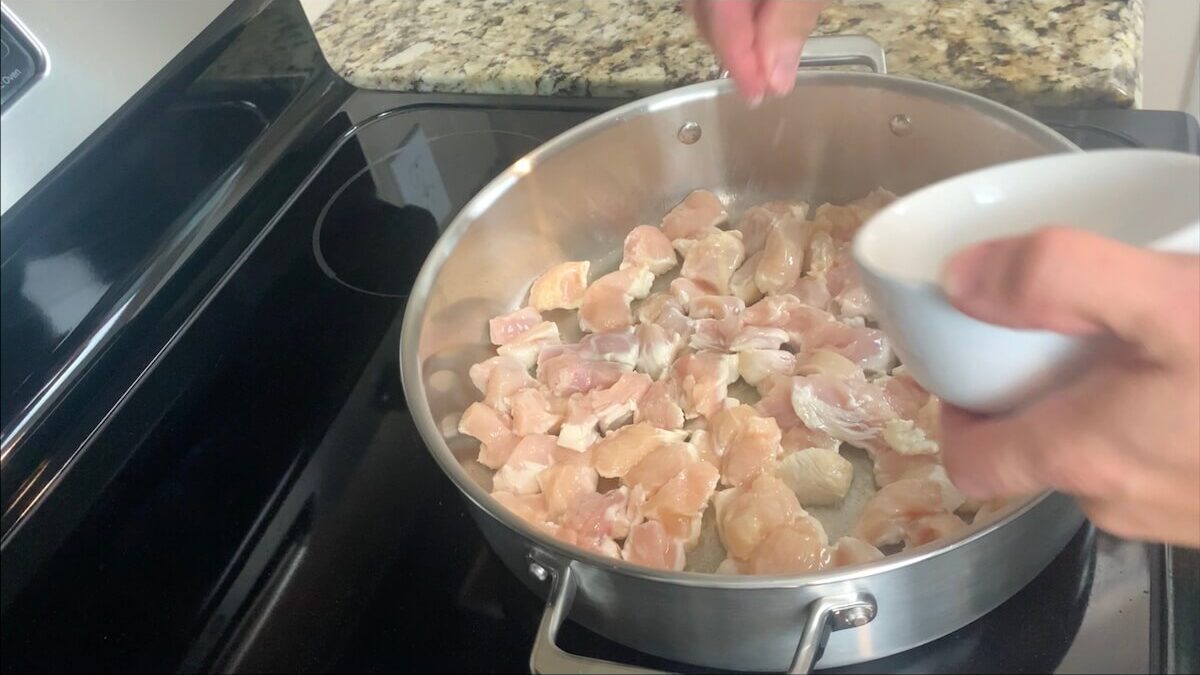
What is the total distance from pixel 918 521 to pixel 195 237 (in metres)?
0.64

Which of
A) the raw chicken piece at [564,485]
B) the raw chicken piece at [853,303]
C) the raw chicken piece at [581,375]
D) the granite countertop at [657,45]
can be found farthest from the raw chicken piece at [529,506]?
the granite countertop at [657,45]

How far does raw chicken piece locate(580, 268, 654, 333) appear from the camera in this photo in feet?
2.86

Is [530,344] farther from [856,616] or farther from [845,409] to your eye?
[856,616]

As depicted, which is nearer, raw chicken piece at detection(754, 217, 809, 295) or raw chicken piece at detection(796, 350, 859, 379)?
raw chicken piece at detection(796, 350, 859, 379)

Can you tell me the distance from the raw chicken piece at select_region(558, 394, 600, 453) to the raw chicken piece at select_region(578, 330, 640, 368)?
5cm

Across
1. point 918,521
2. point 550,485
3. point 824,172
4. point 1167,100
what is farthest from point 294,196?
point 1167,100

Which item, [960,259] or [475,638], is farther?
[475,638]

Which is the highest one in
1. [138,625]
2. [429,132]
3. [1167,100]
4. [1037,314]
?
[1037,314]

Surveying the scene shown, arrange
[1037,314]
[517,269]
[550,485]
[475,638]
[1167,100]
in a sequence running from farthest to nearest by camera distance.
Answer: [1167,100] < [517,269] < [550,485] < [475,638] < [1037,314]

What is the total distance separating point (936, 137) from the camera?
0.82 metres

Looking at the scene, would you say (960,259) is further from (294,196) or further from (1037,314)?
(294,196)

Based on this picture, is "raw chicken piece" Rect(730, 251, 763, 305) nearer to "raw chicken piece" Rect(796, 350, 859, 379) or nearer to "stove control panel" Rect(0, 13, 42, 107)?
"raw chicken piece" Rect(796, 350, 859, 379)

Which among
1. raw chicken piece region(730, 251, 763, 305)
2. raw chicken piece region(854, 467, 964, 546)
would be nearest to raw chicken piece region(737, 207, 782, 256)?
raw chicken piece region(730, 251, 763, 305)

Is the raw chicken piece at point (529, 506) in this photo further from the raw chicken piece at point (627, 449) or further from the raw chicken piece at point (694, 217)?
the raw chicken piece at point (694, 217)
